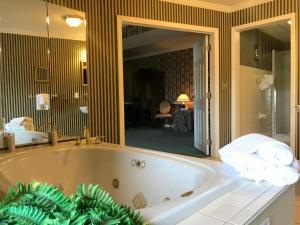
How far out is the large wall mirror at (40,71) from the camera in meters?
2.34

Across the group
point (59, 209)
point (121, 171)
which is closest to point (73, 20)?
point (121, 171)

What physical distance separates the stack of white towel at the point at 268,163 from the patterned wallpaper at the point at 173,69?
22.7ft

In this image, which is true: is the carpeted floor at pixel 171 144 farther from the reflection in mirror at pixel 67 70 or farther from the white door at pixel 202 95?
the reflection in mirror at pixel 67 70

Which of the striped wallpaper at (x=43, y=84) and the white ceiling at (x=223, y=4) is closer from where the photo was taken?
the striped wallpaper at (x=43, y=84)

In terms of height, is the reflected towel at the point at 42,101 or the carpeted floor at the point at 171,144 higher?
the reflected towel at the point at 42,101

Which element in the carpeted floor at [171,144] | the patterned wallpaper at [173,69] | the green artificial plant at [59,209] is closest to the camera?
the green artificial plant at [59,209]

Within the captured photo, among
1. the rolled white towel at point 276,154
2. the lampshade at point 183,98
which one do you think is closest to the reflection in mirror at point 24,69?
the rolled white towel at point 276,154

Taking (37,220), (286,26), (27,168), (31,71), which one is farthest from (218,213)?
(286,26)

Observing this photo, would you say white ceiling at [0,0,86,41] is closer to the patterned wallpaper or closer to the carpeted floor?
the carpeted floor

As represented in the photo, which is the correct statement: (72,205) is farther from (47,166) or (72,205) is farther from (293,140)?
(293,140)

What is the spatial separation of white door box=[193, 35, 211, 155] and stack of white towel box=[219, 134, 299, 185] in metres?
2.97

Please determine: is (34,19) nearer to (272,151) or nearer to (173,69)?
(272,151)

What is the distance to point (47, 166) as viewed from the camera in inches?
91.1

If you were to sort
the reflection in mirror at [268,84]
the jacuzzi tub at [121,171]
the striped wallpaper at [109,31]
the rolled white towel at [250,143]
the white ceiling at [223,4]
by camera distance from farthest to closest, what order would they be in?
the reflection in mirror at [268,84]
the white ceiling at [223,4]
the striped wallpaper at [109,31]
the jacuzzi tub at [121,171]
the rolled white towel at [250,143]
